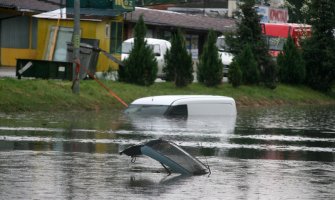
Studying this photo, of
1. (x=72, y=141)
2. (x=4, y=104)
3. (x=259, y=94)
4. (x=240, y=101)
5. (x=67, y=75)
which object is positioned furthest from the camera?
(x=259, y=94)

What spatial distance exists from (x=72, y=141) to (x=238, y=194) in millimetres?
7110

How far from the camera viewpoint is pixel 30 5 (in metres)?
48.4

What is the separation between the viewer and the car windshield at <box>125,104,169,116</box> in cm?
2827

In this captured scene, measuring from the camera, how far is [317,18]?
5156 cm

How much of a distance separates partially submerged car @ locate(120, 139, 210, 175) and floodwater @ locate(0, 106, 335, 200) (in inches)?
9.5

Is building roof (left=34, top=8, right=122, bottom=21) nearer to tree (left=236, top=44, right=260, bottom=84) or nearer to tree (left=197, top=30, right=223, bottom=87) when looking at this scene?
tree (left=197, top=30, right=223, bottom=87)

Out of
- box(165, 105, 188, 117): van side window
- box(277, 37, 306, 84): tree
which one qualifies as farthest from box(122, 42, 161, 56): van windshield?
box(165, 105, 188, 117): van side window

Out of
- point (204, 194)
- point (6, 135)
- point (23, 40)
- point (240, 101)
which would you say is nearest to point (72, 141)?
point (6, 135)

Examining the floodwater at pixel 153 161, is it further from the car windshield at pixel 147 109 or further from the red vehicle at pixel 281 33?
the red vehicle at pixel 281 33

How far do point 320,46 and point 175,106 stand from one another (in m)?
24.4

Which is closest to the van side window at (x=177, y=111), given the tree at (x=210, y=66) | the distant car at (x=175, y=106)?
the distant car at (x=175, y=106)

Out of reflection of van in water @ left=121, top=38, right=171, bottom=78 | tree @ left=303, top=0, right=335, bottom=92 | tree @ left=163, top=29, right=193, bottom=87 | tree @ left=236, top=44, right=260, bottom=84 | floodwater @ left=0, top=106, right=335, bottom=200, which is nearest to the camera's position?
floodwater @ left=0, top=106, right=335, bottom=200

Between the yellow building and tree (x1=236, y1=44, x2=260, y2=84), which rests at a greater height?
the yellow building

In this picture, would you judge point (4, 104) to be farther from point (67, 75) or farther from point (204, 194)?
point (204, 194)
